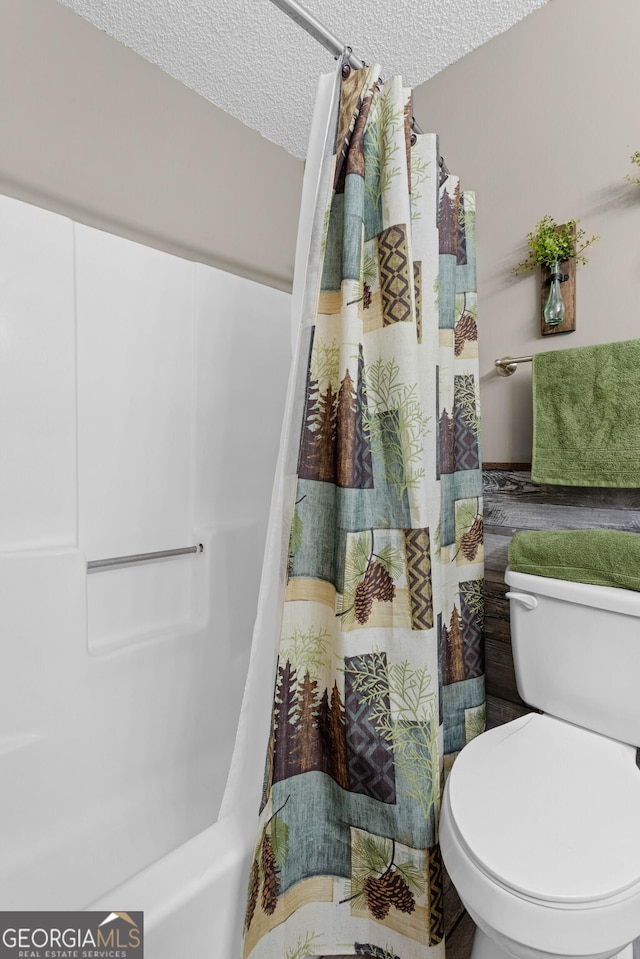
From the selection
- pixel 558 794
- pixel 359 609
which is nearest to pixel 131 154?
pixel 359 609

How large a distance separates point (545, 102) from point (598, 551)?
1.35 m

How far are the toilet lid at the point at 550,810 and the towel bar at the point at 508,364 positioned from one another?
1.00 meters

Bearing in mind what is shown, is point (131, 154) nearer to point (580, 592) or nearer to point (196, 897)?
point (580, 592)

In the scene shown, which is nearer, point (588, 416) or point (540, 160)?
point (588, 416)

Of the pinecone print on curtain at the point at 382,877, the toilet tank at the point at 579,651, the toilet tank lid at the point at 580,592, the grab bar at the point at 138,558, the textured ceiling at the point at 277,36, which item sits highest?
the textured ceiling at the point at 277,36

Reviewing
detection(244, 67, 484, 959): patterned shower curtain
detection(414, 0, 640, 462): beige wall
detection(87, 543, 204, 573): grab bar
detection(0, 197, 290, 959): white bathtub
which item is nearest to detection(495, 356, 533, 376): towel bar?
detection(414, 0, 640, 462): beige wall

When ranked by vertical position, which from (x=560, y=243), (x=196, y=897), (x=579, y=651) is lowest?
(x=196, y=897)

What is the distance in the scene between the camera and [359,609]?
1104 millimetres

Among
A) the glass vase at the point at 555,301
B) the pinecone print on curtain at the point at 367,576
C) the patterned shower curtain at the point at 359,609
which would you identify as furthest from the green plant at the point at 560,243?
the pinecone print on curtain at the point at 367,576

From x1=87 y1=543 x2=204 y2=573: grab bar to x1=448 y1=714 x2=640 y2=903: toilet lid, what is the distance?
970mm

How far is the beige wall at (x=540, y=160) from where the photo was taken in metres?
1.44

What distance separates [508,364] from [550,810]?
1.18 m

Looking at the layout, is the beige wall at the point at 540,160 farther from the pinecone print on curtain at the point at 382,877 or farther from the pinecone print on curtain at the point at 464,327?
the pinecone print on curtain at the point at 382,877

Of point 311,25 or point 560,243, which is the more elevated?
point 311,25
